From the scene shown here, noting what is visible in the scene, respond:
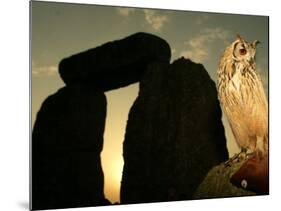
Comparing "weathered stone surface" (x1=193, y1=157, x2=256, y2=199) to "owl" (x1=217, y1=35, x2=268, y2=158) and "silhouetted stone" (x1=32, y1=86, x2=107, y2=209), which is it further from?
"silhouetted stone" (x1=32, y1=86, x2=107, y2=209)

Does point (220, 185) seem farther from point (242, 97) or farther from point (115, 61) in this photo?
point (115, 61)

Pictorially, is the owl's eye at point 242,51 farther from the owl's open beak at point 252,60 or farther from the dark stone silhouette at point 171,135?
the dark stone silhouette at point 171,135

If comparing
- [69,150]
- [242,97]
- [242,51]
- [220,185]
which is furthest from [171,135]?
[242,51]

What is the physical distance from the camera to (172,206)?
186 inches

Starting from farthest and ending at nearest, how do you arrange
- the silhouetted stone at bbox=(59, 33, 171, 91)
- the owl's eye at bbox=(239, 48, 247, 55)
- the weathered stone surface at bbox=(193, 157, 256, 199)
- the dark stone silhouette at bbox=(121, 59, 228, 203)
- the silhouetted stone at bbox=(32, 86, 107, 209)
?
the owl's eye at bbox=(239, 48, 247, 55), the weathered stone surface at bbox=(193, 157, 256, 199), the dark stone silhouette at bbox=(121, 59, 228, 203), the silhouetted stone at bbox=(59, 33, 171, 91), the silhouetted stone at bbox=(32, 86, 107, 209)

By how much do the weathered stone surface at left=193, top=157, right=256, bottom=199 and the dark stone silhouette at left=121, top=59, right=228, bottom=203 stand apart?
Answer: 0.05 m

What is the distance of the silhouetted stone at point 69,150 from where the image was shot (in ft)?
14.5

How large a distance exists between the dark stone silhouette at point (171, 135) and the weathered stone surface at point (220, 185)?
0.05 metres

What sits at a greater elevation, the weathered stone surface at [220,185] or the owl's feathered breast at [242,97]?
the owl's feathered breast at [242,97]

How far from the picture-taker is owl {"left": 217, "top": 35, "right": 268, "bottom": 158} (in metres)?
4.98

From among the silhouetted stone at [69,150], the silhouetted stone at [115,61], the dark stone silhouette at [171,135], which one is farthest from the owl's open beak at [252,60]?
the silhouetted stone at [69,150]

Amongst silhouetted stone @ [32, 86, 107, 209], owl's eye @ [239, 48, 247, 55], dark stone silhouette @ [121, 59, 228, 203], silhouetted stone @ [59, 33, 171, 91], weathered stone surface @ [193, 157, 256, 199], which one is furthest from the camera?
owl's eye @ [239, 48, 247, 55]

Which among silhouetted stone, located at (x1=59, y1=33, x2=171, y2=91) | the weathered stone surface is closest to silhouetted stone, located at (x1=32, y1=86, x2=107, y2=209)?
silhouetted stone, located at (x1=59, y1=33, x2=171, y2=91)
